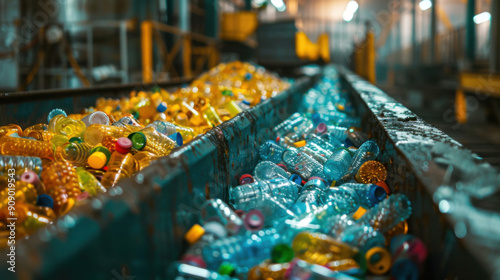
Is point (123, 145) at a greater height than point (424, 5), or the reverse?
point (424, 5)

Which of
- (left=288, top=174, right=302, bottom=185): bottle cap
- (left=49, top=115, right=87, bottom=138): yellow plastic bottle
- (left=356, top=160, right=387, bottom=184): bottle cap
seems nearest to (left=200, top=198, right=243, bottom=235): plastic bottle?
(left=288, top=174, right=302, bottom=185): bottle cap

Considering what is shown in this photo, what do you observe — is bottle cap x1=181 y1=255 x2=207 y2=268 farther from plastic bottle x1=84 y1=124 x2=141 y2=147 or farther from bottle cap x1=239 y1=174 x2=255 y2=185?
plastic bottle x1=84 y1=124 x2=141 y2=147

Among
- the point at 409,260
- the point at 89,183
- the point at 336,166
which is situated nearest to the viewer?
the point at 409,260

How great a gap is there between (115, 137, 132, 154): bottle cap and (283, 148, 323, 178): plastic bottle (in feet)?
3.46

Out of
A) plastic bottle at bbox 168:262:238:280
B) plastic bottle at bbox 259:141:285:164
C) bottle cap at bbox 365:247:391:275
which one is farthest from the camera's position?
plastic bottle at bbox 259:141:285:164

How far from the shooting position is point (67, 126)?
9.09 feet

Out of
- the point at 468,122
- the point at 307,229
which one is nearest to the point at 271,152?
the point at 307,229

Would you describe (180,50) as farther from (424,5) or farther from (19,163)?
(424,5)

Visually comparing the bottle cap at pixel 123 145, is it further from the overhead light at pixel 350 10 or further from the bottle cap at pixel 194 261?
the overhead light at pixel 350 10

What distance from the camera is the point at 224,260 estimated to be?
1.49 m

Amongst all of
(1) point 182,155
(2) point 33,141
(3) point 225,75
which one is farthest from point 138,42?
(1) point 182,155

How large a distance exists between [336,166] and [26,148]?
1.70 metres

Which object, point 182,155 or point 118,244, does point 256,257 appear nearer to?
point 182,155

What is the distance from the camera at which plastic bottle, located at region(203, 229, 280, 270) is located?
148cm
